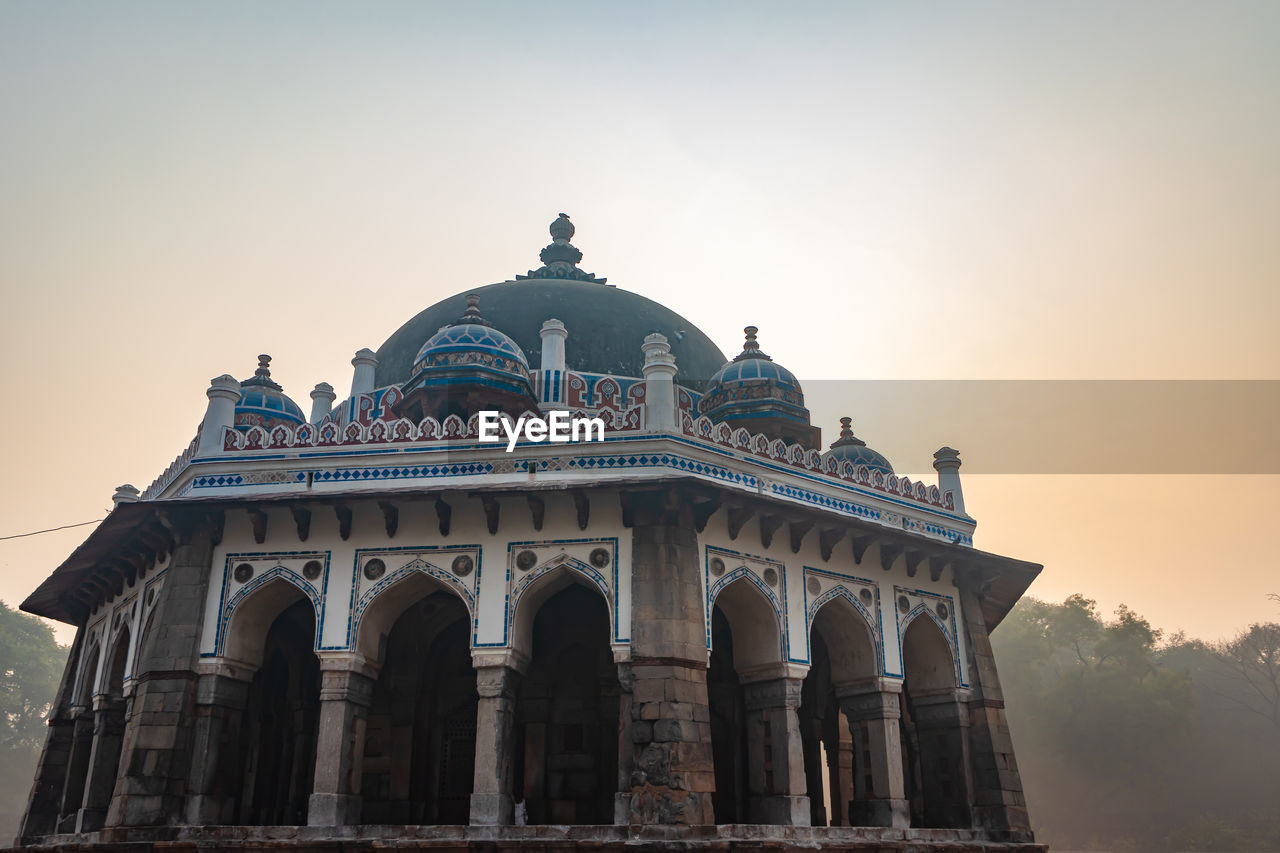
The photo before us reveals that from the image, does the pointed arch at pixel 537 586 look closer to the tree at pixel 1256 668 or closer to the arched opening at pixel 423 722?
the arched opening at pixel 423 722

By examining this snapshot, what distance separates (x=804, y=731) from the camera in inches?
684

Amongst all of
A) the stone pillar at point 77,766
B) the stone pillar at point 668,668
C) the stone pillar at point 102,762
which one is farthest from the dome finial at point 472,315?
the stone pillar at point 77,766

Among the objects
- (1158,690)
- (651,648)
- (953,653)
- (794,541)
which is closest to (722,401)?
(794,541)

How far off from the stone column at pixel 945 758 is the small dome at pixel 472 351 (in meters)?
8.12

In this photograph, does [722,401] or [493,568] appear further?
[722,401]

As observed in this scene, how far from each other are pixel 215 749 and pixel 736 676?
24.3 feet

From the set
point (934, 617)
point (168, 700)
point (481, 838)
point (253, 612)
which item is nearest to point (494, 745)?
point (481, 838)

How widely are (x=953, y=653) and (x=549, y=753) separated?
6294 millimetres

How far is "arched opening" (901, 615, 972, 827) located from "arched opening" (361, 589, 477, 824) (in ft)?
21.5

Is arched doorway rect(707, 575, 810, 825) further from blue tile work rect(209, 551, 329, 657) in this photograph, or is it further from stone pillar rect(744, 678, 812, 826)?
blue tile work rect(209, 551, 329, 657)

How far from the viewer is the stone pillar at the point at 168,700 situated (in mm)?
12484

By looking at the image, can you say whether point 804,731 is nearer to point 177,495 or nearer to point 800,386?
point 800,386

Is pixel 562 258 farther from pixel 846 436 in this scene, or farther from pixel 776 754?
pixel 776 754

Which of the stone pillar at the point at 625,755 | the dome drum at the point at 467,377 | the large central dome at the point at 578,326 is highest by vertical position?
the large central dome at the point at 578,326
